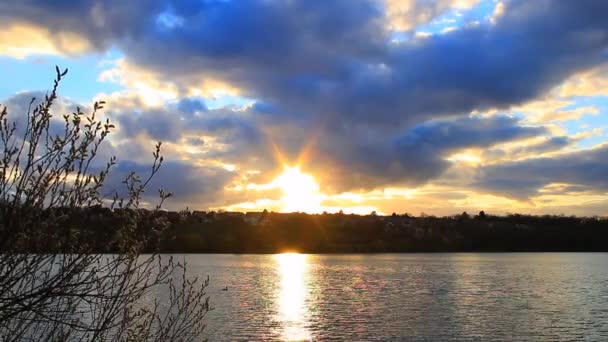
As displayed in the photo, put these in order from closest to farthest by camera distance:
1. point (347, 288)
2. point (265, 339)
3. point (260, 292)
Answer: point (265, 339)
point (260, 292)
point (347, 288)

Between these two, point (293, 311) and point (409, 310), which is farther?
point (293, 311)

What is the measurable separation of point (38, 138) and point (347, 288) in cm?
8307

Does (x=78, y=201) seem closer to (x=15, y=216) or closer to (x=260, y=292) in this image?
(x=15, y=216)

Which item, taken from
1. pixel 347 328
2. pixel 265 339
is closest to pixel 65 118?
pixel 265 339

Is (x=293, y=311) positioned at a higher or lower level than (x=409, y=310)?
lower

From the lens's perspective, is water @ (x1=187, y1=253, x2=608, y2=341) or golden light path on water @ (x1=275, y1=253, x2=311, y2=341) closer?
water @ (x1=187, y1=253, x2=608, y2=341)

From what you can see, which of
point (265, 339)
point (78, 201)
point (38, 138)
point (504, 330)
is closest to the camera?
point (38, 138)

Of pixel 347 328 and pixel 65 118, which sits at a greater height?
pixel 65 118

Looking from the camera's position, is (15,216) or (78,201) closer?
(15,216)

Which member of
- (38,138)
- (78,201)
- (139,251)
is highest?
(38,138)

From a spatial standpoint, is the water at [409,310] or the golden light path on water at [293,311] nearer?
the water at [409,310]

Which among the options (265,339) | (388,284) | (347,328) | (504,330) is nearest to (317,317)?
(347,328)

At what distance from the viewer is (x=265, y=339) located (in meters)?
43.7

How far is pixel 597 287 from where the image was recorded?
289ft
